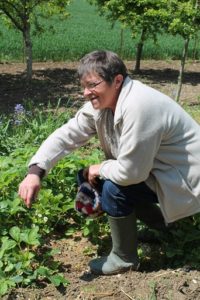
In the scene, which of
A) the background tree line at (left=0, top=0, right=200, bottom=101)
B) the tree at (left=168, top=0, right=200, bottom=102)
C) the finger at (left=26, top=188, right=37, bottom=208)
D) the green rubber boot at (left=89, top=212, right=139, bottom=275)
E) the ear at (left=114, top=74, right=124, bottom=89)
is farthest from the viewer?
the background tree line at (left=0, top=0, right=200, bottom=101)

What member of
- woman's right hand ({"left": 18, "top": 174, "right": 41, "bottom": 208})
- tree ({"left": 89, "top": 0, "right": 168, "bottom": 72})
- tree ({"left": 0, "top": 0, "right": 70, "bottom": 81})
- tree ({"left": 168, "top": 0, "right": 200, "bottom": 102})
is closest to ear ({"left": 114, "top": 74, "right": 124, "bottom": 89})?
woman's right hand ({"left": 18, "top": 174, "right": 41, "bottom": 208})

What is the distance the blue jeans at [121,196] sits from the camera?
2748 millimetres

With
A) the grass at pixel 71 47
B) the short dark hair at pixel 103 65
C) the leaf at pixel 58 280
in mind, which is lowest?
the grass at pixel 71 47

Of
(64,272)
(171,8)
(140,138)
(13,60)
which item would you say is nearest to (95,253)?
(64,272)

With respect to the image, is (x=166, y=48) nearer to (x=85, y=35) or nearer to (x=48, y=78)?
(x=85, y=35)

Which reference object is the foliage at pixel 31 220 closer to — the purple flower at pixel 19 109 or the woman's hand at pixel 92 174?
the woman's hand at pixel 92 174

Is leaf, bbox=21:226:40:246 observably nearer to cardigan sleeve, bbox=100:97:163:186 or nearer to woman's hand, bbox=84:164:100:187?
woman's hand, bbox=84:164:100:187

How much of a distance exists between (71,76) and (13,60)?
271 centimetres

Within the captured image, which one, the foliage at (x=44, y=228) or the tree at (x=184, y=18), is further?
the tree at (x=184, y=18)

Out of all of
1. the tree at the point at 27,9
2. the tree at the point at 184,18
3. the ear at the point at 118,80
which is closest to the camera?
the ear at the point at 118,80

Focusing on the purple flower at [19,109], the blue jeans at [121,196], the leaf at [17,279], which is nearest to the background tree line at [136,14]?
the purple flower at [19,109]

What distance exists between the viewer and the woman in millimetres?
2527

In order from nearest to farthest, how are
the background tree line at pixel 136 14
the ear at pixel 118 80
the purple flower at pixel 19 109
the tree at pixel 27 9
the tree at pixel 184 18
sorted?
the ear at pixel 118 80 → the purple flower at pixel 19 109 → the tree at pixel 184 18 → the background tree line at pixel 136 14 → the tree at pixel 27 9

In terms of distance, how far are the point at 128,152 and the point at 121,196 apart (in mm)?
327
